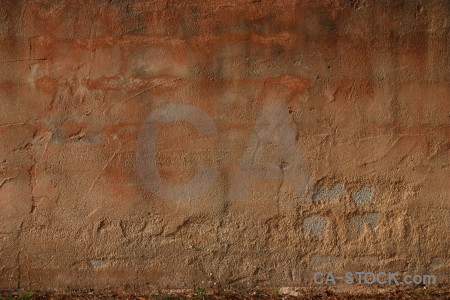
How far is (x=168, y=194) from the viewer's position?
13.9ft

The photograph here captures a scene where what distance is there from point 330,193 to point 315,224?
0.28 m

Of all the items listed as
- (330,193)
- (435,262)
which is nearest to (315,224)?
(330,193)

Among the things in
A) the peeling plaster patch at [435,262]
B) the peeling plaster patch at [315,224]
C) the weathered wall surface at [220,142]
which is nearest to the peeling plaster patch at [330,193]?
the weathered wall surface at [220,142]

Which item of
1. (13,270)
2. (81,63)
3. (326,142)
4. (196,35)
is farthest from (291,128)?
(13,270)

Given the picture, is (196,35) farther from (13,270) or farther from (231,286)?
(13,270)

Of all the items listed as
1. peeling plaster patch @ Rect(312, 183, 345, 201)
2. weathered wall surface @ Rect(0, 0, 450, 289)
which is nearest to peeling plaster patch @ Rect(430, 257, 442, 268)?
weathered wall surface @ Rect(0, 0, 450, 289)

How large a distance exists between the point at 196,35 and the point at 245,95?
2.04 feet

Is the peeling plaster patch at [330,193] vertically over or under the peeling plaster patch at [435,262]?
over

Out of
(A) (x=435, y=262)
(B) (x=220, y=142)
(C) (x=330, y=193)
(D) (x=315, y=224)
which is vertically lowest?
(A) (x=435, y=262)

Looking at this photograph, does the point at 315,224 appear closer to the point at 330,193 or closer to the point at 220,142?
the point at 330,193

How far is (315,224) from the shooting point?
4199 mm

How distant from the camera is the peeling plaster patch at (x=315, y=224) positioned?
4.20 metres

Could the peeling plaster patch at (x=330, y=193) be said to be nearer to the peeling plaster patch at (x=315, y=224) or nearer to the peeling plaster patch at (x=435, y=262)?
the peeling plaster patch at (x=315, y=224)

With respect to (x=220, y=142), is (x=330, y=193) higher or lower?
lower
